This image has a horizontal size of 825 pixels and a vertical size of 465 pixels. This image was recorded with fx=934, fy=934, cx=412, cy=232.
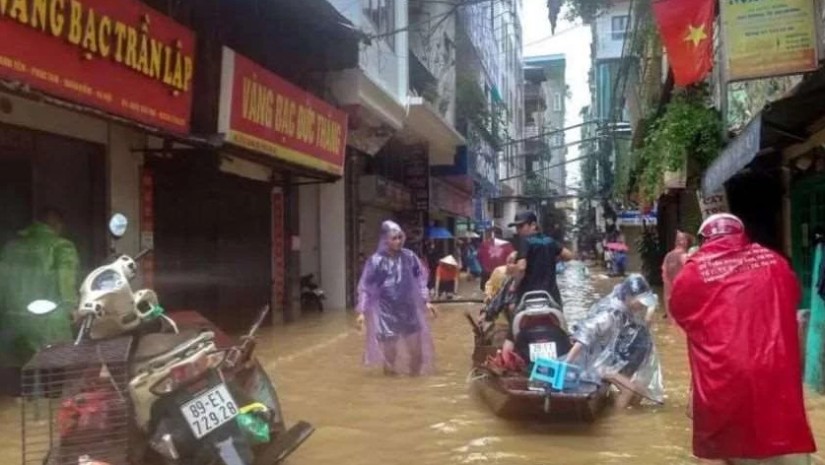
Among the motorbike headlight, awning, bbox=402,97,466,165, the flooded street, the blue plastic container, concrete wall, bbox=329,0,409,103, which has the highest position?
concrete wall, bbox=329,0,409,103

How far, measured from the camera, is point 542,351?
268 inches

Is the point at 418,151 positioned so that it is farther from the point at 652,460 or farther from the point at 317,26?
the point at 652,460

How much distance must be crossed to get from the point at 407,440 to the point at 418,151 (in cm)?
2126

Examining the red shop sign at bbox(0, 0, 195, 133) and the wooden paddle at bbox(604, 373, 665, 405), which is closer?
the red shop sign at bbox(0, 0, 195, 133)

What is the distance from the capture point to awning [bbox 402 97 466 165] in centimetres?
2114

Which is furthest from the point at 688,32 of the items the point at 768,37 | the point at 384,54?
the point at 384,54

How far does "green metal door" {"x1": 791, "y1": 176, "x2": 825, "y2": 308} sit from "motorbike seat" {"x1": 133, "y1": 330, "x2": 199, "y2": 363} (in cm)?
896

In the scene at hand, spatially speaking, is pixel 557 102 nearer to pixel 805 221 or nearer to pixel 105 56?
pixel 805 221

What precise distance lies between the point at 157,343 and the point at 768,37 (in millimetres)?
7059

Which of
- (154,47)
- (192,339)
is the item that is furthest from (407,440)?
(154,47)

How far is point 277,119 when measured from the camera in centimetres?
1285

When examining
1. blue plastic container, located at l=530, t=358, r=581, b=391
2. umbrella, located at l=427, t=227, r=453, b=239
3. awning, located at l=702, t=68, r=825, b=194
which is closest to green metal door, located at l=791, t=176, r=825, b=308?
awning, located at l=702, t=68, r=825, b=194

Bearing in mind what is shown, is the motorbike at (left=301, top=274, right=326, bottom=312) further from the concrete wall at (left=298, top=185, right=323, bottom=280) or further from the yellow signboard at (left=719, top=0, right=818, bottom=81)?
the yellow signboard at (left=719, top=0, right=818, bottom=81)

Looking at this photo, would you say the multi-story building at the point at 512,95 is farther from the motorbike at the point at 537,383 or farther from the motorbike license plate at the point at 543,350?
the motorbike license plate at the point at 543,350
